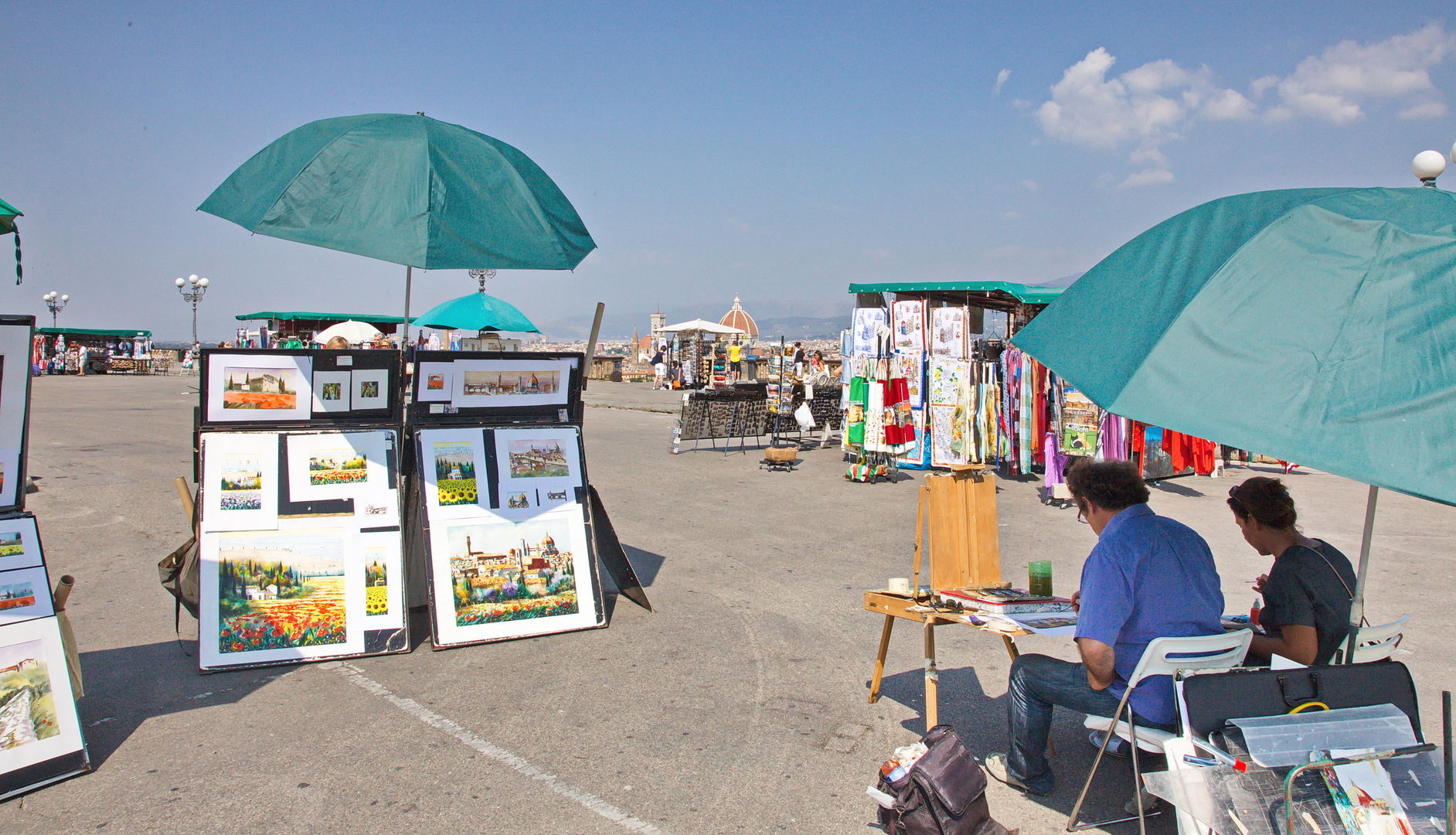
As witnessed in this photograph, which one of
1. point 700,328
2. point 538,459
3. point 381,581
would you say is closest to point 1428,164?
point 538,459

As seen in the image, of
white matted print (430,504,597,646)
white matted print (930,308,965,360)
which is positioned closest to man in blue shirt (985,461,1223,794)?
white matted print (430,504,597,646)

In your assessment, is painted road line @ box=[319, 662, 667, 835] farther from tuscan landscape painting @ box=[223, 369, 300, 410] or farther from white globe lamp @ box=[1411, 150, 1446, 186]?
white globe lamp @ box=[1411, 150, 1446, 186]

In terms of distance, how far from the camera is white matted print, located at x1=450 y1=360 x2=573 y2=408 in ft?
19.2

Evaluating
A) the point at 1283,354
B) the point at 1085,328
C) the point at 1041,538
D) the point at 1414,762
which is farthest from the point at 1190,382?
the point at 1041,538

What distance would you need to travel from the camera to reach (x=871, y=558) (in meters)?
7.92

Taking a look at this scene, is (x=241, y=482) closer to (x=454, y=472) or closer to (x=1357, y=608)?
(x=454, y=472)

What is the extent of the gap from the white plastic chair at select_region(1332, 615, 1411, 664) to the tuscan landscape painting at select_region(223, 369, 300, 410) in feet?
18.5

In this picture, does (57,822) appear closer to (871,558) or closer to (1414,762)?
(1414,762)

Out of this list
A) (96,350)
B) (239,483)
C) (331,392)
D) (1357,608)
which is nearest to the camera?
(1357,608)

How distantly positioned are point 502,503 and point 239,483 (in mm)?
1531

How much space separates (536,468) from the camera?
591 centimetres

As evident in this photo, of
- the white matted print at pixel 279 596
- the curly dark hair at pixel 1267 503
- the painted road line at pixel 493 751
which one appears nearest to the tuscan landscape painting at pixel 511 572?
the white matted print at pixel 279 596

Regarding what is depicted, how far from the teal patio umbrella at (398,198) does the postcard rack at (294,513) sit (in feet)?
3.09

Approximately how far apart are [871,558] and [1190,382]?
17.9 feet
